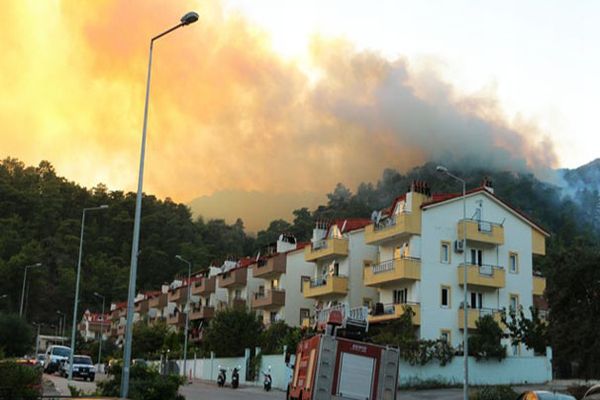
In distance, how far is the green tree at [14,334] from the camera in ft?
194

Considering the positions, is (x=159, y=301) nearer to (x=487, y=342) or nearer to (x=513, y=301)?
(x=513, y=301)

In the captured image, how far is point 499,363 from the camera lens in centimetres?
4691

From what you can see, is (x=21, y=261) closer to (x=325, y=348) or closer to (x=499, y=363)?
(x=499, y=363)

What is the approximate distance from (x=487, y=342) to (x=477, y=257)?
805 cm

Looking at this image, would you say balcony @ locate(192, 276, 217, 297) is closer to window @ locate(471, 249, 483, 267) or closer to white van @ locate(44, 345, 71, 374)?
white van @ locate(44, 345, 71, 374)

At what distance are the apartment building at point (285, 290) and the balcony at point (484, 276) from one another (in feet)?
64.7

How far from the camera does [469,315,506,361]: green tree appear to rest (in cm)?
4659

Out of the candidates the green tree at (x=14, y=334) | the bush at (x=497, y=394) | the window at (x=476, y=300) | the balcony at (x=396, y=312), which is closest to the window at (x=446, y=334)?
the balcony at (x=396, y=312)

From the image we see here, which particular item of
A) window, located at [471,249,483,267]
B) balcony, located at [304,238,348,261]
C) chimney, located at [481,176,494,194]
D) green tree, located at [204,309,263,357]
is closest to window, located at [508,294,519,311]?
window, located at [471,249,483,267]

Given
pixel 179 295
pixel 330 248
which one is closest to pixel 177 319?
pixel 179 295

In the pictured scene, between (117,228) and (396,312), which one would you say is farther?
(117,228)

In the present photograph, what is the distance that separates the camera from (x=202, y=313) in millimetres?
83875

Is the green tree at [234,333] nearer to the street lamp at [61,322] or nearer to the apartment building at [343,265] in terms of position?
the apartment building at [343,265]

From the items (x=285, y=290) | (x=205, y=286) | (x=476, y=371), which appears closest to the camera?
(x=476, y=371)
